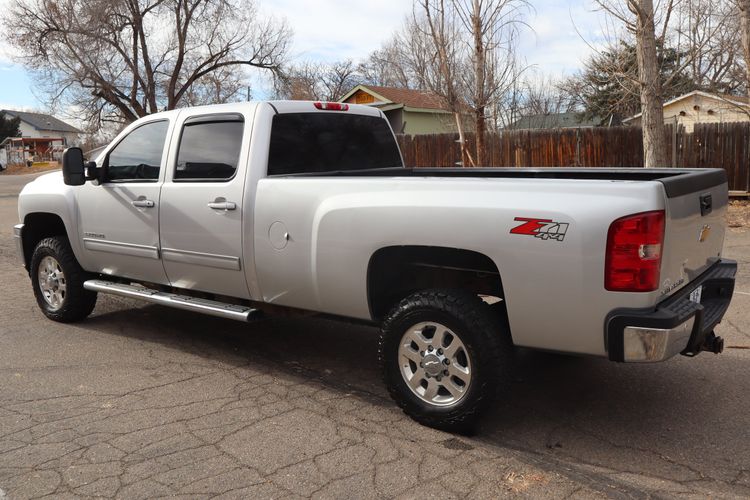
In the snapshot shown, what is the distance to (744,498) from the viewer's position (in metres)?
3.16

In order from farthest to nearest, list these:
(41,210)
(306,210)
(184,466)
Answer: (41,210)
(306,210)
(184,466)

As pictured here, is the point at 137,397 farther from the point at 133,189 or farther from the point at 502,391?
the point at 502,391

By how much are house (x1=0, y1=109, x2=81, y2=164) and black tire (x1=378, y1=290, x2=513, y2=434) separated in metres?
56.5

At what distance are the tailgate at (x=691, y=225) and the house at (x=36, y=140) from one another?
57171 mm

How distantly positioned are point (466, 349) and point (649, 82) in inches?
386

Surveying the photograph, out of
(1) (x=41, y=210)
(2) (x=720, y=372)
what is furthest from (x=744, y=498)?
(1) (x=41, y=210)

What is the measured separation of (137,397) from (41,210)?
2643 millimetres

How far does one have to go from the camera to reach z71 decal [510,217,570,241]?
3342mm

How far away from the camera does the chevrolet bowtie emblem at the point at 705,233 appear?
12.6 ft

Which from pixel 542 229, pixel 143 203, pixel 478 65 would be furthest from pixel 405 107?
pixel 542 229

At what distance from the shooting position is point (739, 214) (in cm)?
1320

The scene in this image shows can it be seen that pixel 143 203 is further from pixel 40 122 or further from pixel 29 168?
pixel 40 122

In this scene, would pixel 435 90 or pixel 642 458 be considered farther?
pixel 435 90

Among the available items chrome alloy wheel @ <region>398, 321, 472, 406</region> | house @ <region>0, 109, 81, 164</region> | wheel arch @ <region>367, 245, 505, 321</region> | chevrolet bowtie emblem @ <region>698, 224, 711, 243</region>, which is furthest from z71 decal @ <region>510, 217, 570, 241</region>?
house @ <region>0, 109, 81, 164</region>
